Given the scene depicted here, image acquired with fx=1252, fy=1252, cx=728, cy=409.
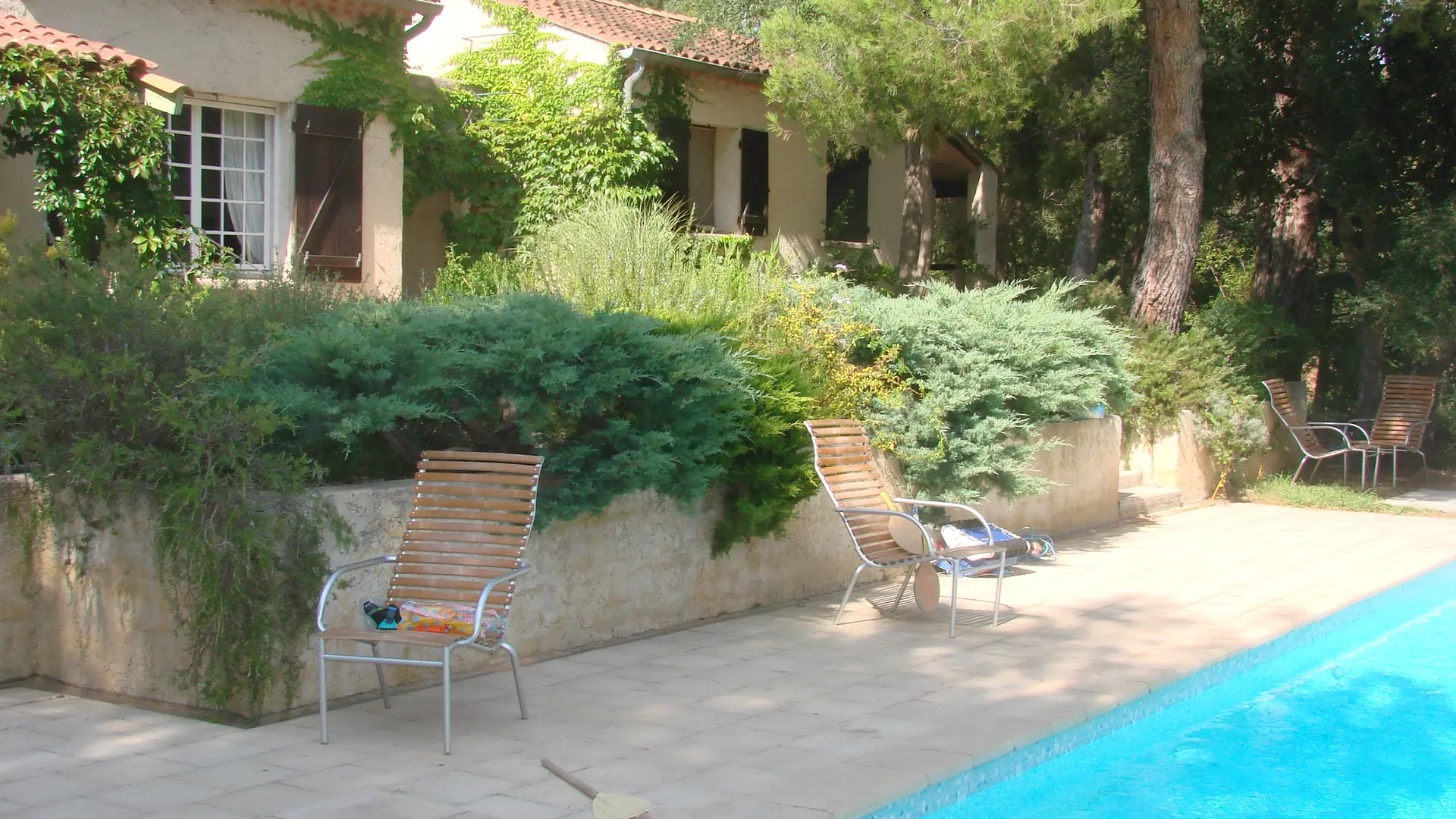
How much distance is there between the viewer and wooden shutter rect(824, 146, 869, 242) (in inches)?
722

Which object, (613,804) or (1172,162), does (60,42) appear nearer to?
(613,804)

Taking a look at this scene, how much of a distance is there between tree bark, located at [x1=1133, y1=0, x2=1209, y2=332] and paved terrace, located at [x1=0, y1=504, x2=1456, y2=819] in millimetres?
5757

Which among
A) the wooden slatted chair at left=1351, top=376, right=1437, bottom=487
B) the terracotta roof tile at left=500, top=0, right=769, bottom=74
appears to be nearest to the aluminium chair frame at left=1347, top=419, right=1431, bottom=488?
the wooden slatted chair at left=1351, top=376, right=1437, bottom=487

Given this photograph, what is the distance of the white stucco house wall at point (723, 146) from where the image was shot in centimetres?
1502

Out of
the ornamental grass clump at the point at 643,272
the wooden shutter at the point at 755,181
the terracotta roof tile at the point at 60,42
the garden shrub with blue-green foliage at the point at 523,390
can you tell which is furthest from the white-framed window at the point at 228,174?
the wooden shutter at the point at 755,181

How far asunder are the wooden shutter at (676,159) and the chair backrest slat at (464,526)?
33.4 ft

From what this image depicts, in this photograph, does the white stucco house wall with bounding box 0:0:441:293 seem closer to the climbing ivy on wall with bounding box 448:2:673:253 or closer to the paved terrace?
the climbing ivy on wall with bounding box 448:2:673:253

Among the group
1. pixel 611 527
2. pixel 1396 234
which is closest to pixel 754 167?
pixel 1396 234

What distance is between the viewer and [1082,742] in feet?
17.0

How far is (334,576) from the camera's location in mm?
4844

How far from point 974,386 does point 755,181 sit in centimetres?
921

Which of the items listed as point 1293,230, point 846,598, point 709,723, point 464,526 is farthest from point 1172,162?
point 464,526

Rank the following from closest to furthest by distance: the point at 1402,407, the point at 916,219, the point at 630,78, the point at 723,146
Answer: the point at 1402,407 → the point at 630,78 → the point at 916,219 → the point at 723,146

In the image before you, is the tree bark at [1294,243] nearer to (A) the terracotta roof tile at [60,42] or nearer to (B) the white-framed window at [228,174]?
(B) the white-framed window at [228,174]
